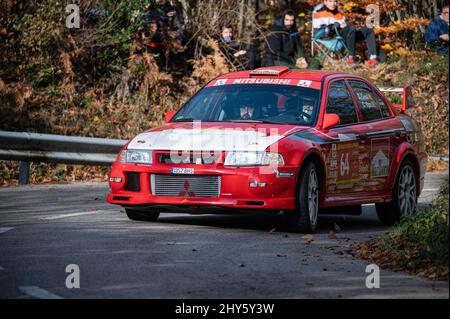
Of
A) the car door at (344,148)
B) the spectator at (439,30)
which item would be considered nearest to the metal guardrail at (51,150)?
the car door at (344,148)

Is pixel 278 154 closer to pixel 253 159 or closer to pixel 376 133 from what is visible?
pixel 253 159

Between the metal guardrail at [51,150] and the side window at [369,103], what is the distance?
18.0ft

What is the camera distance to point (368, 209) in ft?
50.1

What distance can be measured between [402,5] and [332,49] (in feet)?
11.7

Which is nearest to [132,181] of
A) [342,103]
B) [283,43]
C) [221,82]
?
[221,82]

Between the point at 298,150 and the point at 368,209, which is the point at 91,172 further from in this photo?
the point at 298,150

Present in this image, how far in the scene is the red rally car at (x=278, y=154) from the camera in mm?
11273

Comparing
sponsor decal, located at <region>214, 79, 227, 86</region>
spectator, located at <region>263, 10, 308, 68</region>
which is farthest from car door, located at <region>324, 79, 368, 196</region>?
spectator, located at <region>263, 10, 308, 68</region>

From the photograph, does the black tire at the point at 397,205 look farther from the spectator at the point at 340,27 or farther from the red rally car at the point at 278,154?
the spectator at the point at 340,27

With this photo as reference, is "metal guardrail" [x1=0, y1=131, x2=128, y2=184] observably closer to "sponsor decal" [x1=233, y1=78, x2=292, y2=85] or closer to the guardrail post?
the guardrail post

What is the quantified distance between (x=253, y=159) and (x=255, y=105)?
143 centimetres

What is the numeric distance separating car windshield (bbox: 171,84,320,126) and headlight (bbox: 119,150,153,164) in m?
1.10

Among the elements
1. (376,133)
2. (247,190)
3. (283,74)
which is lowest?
(247,190)

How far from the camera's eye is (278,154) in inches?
442
